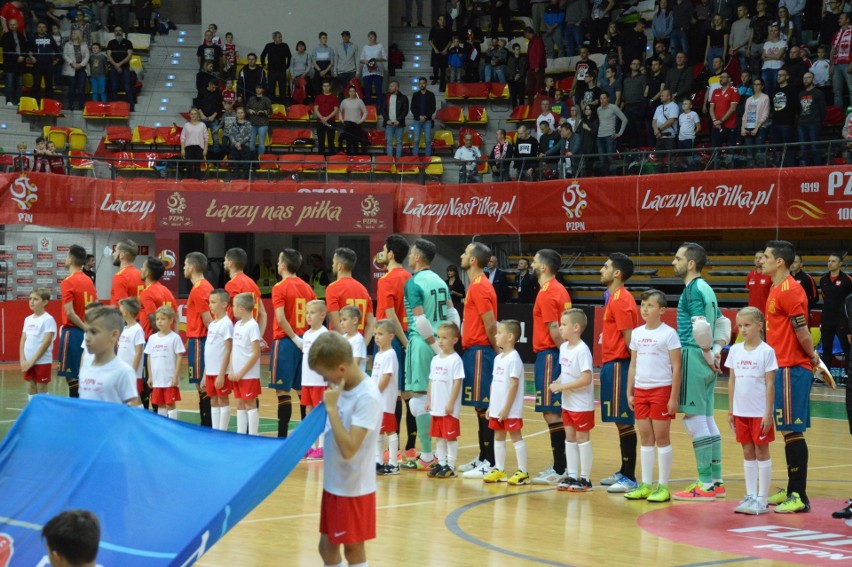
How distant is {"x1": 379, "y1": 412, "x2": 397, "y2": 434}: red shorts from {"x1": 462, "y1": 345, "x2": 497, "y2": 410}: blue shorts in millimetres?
800

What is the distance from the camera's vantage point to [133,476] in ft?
18.7

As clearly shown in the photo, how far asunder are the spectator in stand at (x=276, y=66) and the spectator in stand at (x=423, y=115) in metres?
3.66

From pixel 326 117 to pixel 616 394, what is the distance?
17456mm

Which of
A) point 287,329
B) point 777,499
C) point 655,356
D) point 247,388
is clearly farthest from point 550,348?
point 247,388

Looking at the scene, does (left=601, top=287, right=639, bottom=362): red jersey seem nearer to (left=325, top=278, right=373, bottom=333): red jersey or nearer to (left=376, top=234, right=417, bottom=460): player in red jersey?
(left=376, top=234, right=417, bottom=460): player in red jersey

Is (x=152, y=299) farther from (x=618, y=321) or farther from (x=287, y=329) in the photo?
(x=618, y=321)

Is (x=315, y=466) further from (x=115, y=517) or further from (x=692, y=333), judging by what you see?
(x=115, y=517)

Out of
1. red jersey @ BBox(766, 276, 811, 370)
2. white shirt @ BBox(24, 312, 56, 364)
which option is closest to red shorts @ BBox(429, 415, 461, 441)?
red jersey @ BBox(766, 276, 811, 370)

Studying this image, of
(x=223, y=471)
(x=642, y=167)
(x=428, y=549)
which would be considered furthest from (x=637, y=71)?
(x=223, y=471)

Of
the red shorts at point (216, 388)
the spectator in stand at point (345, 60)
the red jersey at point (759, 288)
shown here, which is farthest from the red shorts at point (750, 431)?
the spectator in stand at point (345, 60)

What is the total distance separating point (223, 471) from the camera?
5.55 meters

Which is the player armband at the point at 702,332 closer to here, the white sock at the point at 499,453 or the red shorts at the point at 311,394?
the white sock at the point at 499,453

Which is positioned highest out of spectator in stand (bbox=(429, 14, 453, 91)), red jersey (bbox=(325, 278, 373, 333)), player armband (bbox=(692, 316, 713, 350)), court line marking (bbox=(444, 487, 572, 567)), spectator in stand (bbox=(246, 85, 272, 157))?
spectator in stand (bbox=(429, 14, 453, 91))

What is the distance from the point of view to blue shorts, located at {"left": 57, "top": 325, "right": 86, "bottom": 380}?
12.8 meters
